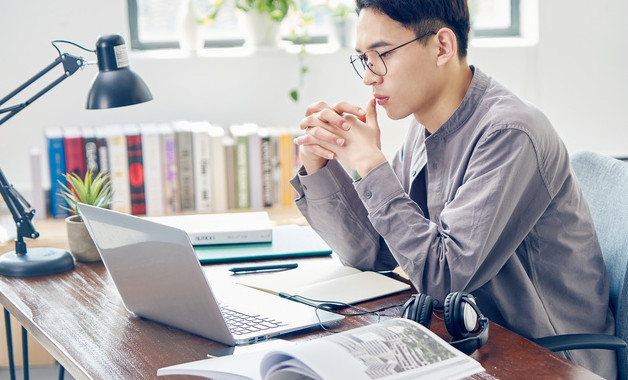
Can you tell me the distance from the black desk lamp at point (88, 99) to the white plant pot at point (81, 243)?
0.04 metres

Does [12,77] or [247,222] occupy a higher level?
[12,77]

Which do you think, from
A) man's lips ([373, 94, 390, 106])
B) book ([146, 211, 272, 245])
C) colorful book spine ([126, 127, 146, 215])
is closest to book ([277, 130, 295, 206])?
colorful book spine ([126, 127, 146, 215])

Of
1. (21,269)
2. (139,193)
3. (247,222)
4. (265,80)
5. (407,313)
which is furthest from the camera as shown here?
(265,80)

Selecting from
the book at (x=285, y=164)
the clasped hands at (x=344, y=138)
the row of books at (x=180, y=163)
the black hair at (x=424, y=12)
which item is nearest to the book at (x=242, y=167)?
the row of books at (x=180, y=163)

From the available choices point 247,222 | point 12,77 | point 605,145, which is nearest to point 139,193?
point 12,77

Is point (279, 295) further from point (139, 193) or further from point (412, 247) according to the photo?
point (139, 193)

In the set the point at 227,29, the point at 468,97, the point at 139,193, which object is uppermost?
the point at 227,29

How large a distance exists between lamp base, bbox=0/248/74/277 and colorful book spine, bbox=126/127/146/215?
1.11m

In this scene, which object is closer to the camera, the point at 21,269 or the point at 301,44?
the point at 21,269

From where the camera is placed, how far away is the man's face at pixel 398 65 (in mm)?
1475

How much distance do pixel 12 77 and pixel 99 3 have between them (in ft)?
1.37

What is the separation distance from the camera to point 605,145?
10.7 feet

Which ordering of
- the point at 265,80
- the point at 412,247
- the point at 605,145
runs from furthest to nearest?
the point at 605,145, the point at 265,80, the point at 412,247

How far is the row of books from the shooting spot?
2.70 m
